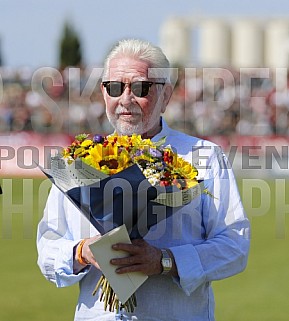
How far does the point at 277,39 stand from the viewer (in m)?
82.1

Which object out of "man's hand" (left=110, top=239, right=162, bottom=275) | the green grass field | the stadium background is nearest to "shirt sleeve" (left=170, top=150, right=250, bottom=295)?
"man's hand" (left=110, top=239, right=162, bottom=275)

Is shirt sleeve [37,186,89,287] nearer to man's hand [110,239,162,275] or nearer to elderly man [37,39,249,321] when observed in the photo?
elderly man [37,39,249,321]

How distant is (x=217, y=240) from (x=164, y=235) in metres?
0.21

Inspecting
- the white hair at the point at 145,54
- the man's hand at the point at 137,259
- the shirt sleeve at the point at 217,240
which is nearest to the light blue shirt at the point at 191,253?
the shirt sleeve at the point at 217,240

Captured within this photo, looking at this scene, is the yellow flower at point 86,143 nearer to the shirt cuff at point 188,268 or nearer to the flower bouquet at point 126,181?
the flower bouquet at point 126,181

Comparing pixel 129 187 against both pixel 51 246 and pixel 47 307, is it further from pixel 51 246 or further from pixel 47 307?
pixel 47 307

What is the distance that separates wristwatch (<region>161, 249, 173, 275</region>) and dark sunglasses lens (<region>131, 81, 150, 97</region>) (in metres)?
0.63

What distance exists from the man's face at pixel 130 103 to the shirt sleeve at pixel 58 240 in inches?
15.5

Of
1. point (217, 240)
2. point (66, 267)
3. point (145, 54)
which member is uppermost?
point (145, 54)

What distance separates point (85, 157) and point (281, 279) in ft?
25.4

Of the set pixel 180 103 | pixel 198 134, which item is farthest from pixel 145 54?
pixel 180 103

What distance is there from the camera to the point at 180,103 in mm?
29266

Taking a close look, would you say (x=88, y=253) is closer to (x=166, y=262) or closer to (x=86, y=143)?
(x=166, y=262)

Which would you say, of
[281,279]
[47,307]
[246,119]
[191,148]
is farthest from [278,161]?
[191,148]
